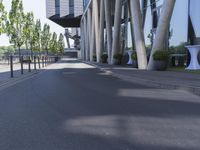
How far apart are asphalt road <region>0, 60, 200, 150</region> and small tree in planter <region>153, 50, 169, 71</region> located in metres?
11.0

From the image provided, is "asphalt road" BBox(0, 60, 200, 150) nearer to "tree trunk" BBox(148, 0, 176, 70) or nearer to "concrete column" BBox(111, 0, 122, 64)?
"tree trunk" BBox(148, 0, 176, 70)

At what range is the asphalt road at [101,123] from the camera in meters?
4.98

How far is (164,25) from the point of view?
67.5 ft

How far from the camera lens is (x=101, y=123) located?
252 inches

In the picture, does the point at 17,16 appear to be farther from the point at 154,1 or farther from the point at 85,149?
the point at 85,149

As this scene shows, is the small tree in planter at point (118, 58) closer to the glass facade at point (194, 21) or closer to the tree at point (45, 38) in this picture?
the glass facade at point (194, 21)

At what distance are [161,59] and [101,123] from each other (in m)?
15.4

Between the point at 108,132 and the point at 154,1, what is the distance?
89.5 feet

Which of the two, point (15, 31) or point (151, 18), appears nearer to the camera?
point (151, 18)

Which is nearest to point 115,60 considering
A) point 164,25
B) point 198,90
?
point 164,25

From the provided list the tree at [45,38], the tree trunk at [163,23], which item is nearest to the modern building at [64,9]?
the tree at [45,38]

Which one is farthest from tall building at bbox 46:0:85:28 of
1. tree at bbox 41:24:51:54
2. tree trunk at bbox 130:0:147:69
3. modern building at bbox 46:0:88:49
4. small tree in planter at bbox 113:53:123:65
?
tree trunk at bbox 130:0:147:69

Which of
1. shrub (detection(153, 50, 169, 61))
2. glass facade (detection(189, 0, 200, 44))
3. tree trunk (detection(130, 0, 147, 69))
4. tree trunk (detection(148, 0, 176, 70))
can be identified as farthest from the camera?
tree trunk (detection(130, 0, 147, 69))

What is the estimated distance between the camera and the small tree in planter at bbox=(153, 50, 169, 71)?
20.9 metres
